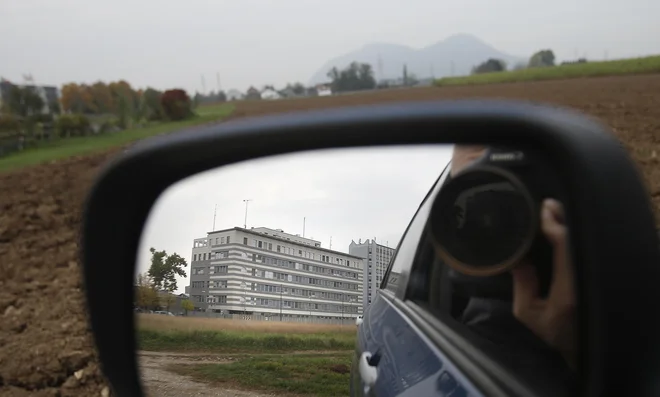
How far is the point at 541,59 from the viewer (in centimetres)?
5372

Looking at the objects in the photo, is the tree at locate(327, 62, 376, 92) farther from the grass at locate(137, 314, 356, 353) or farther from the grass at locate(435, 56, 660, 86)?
the grass at locate(137, 314, 356, 353)

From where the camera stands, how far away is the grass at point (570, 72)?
41.6 metres

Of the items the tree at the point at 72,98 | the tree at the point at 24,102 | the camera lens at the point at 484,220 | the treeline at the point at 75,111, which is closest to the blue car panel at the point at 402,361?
the camera lens at the point at 484,220

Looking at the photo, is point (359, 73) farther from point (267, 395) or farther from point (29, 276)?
point (267, 395)

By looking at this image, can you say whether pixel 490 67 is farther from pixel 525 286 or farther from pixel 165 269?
pixel 525 286

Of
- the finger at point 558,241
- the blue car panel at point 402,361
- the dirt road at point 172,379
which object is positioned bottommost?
the dirt road at point 172,379

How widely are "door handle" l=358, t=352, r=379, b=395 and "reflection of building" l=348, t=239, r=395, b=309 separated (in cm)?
11

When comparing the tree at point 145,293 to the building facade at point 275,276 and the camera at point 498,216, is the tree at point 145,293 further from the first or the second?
the camera at point 498,216

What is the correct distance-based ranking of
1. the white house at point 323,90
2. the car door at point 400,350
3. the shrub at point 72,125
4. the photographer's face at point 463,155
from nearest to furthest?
1. the photographer's face at point 463,155
2. the car door at point 400,350
3. the shrub at point 72,125
4. the white house at point 323,90

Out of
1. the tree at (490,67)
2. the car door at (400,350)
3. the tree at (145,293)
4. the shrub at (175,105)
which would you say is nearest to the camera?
the car door at (400,350)

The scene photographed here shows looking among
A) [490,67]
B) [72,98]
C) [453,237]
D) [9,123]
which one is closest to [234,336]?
[453,237]

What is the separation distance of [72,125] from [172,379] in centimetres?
3463

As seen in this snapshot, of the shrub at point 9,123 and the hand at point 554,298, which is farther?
the shrub at point 9,123

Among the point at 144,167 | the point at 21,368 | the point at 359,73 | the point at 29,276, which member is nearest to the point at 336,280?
the point at 144,167
